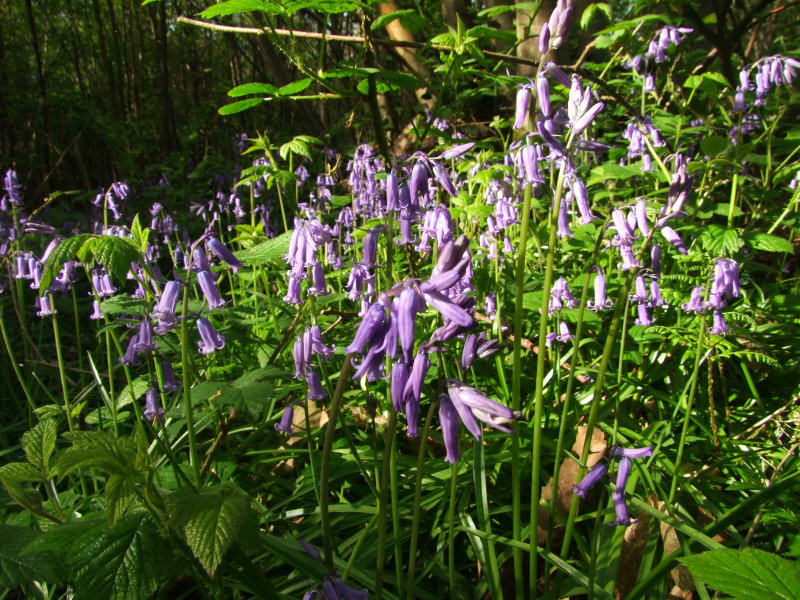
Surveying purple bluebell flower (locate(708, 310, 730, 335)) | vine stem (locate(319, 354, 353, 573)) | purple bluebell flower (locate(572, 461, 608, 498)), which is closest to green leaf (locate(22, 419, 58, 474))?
vine stem (locate(319, 354, 353, 573))

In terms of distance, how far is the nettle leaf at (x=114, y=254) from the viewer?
152 centimetres

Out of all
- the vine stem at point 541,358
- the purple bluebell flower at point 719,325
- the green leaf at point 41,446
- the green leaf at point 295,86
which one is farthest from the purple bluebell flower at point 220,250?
the purple bluebell flower at point 719,325

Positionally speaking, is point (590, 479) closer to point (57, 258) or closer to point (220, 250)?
point (220, 250)

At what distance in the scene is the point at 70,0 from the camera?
1073 centimetres

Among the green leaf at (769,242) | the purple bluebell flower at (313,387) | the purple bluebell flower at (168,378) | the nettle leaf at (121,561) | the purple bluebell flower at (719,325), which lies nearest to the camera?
the nettle leaf at (121,561)

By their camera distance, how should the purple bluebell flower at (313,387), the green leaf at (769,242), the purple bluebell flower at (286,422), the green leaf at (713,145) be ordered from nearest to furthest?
the purple bluebell flower at (313,387)
the purple bluebell flower at (286,422)
the green leaf at (713,145)
the green leaf at (769,242)

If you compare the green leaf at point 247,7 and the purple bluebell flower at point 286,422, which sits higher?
the green leaf at point 247,7

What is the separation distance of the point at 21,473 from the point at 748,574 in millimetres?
1721

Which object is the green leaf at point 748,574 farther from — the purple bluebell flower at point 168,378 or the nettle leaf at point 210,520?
the purple bluebell flower at point 168,378

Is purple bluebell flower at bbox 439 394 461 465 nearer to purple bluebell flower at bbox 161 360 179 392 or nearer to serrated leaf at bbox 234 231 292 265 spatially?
serrated leaf at bbox 234 231 292 265

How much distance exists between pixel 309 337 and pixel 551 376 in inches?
53.8

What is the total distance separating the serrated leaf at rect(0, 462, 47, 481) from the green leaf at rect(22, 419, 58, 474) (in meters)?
0.02

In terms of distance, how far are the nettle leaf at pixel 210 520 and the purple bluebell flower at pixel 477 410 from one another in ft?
1.76

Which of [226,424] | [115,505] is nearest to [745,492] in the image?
[226,424]
